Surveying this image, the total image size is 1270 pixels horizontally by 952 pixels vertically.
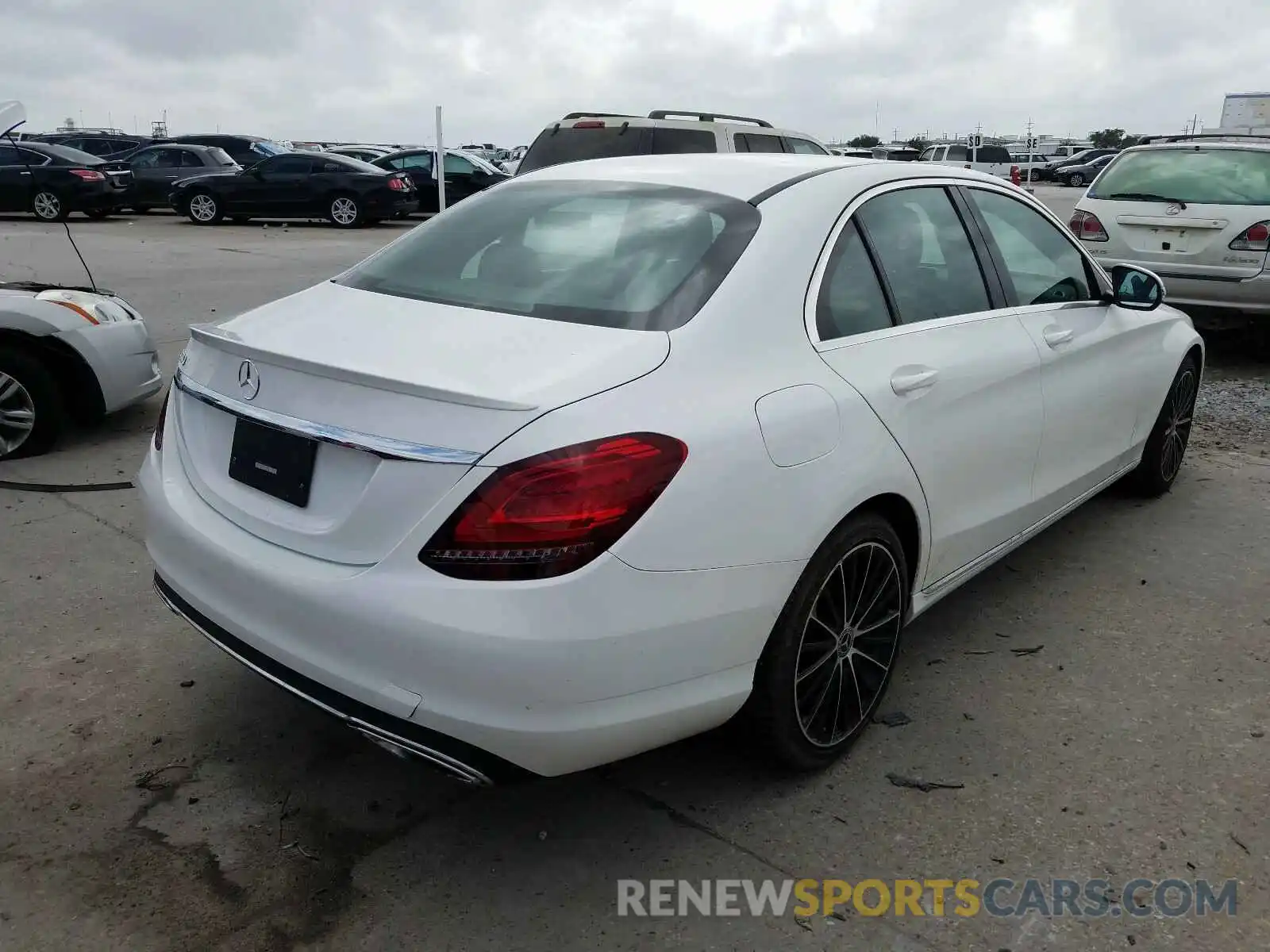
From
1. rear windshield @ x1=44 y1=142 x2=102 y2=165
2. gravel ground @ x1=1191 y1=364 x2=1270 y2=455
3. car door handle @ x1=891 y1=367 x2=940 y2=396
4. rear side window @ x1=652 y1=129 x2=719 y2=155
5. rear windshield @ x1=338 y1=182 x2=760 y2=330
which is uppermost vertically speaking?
rear side window @ x1=652 y1=129 x2=719 y2=155

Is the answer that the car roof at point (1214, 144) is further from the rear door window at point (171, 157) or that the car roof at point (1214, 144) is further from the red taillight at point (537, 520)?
the rear door window at point (171, 157)

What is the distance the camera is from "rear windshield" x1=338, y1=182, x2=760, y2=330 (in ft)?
9.00

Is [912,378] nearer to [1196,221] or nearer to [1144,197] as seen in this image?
[1196,221]

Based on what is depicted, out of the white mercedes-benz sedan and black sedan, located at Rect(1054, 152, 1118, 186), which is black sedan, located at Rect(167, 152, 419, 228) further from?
black sedan, located at Rect(1054, 152, 1118, 186)

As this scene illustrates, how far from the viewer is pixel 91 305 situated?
19.5 ft

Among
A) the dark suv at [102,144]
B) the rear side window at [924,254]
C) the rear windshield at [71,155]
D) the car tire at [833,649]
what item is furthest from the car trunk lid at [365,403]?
the dark suv at [102,144]

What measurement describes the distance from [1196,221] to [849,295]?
6.46m

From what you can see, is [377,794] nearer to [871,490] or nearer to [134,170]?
[871,490]

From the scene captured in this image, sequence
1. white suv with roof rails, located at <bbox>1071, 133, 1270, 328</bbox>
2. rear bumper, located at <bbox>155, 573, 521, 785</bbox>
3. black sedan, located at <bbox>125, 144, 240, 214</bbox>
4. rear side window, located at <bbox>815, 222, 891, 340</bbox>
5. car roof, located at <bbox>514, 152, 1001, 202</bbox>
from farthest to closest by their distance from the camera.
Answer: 1. black sedan, located at <bbox>125, 144, 240, 214</bbox>
2. white suv with roof rails, located at <bbox>1071, 133, 1270, 328</bbox>
3. car roof, located at <bbox>514, 152, 1001, 202</bbox>
4. rear side window, located at <bbox>815, 222, 891, 340</bbox>
5. rear bumper, located at <bbox>155, 573, 521, 785</bbox>

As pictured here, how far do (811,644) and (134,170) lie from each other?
22973 mm

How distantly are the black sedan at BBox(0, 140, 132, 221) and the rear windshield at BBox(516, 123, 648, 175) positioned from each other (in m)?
13.9

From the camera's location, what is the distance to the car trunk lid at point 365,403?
7.48ft

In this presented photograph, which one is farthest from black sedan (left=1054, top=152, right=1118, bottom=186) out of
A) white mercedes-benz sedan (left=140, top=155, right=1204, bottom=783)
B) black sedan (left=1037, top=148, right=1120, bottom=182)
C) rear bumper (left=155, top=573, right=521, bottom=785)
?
rear bumper (left=155, top=573, right=521, bottom=785)

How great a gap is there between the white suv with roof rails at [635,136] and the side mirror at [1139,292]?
17.8ft
